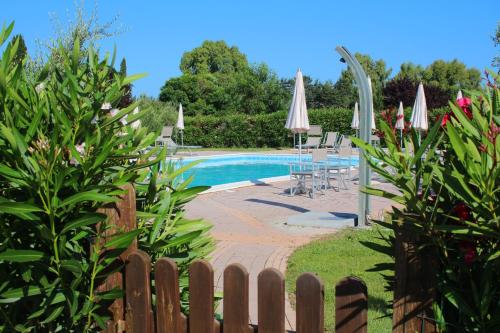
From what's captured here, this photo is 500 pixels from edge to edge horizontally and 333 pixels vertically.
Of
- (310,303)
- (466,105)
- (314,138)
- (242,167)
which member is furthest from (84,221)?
(242,167)

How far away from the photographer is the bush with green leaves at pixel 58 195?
181cm

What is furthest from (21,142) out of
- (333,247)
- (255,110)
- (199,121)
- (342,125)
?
(255,110)

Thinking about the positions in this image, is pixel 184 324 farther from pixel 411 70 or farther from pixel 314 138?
pixel 411 70

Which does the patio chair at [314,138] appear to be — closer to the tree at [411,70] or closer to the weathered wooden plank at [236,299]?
the weathered wooden plank at [236,299]

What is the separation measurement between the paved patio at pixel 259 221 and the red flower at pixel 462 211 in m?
2.65

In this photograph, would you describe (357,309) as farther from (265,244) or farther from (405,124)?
(265,244)

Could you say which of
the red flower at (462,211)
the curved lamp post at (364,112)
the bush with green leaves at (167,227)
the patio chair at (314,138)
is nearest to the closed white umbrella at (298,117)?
the patio chair at (314,138)

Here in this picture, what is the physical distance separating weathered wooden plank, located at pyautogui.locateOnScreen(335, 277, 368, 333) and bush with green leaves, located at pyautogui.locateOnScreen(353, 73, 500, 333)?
0.72 feet

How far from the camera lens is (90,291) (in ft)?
6.64

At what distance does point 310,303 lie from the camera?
168 cm

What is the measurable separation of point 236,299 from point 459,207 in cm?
84

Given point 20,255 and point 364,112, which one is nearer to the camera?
point 20,255

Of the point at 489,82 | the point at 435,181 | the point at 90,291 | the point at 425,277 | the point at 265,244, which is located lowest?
the point at 265,244

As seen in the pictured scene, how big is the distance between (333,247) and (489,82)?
521 cm
